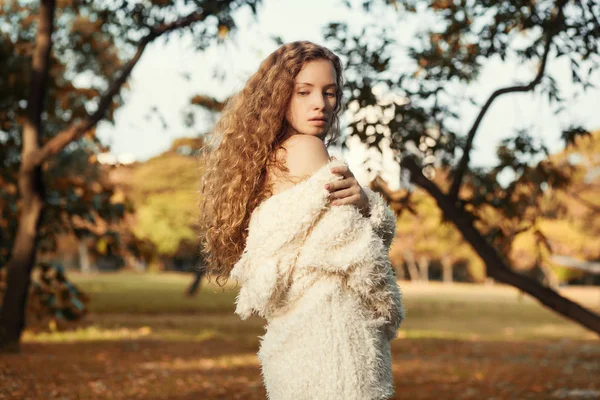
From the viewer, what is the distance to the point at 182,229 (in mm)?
47094

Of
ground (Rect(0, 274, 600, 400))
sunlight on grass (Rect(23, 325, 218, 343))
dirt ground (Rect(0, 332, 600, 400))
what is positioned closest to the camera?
dirt ground (Rect(0, 332, 600, 400))

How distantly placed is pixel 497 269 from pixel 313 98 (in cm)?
492

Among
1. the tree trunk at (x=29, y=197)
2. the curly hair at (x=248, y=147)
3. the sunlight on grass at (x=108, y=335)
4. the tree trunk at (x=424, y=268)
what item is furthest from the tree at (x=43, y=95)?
the tree trunk at (x=424, y=268)

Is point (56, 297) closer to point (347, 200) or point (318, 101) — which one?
point (318, 101)

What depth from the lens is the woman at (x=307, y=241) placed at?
244cm

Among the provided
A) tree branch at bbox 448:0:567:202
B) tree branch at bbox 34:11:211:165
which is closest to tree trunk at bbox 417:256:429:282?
tree branch at bbox 34:11:211:165

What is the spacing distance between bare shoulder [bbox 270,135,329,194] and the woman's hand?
0.10m

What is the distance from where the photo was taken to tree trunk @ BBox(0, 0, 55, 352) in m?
9.48

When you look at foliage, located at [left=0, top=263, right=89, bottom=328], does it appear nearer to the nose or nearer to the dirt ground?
the dirt ground

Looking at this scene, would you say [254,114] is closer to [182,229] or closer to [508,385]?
[508,385]

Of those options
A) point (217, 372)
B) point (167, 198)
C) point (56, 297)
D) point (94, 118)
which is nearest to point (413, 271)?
point (167, 198)

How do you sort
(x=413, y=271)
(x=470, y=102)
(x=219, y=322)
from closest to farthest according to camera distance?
(x=470, y=102) → (x=219, y=322) → (x=413, y=271)

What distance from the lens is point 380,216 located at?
258cm

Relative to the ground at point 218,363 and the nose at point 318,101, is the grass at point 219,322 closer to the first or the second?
the ground at point 218,363
